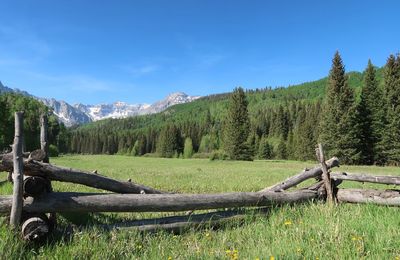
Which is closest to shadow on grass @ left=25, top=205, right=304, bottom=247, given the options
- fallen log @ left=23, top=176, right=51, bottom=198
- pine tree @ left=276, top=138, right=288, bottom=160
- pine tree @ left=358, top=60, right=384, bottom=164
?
fallen log @ left=23, top=176, right=51, bottom=198

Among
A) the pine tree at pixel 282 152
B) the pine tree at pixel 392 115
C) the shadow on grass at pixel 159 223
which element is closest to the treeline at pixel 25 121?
the shadow on grass at pixel 159 223

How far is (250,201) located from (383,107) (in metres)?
52.7

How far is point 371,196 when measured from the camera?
26.3ft

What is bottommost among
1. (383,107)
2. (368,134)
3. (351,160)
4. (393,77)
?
(351,160)

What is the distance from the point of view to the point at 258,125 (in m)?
152

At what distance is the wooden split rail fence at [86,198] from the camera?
5160 millimetres

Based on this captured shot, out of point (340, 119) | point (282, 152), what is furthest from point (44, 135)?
point (282, 152)

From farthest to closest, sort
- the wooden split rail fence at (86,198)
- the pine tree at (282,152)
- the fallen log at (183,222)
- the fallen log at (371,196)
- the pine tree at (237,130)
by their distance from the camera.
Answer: the pine tree at (282,152) → the pine tree at (237,130) → the fallen log at (371,196) → the fallen log at (183,222) → the wooden split rail fence at (86,198)

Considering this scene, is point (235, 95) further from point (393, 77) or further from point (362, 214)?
point (362, 214)

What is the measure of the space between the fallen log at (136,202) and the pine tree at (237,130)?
5417 cm

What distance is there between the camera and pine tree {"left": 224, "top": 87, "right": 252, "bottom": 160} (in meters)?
62.0

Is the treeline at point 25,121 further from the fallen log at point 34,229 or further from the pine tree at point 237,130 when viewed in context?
the fallen log at point 34,229

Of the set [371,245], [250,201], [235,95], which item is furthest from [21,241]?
[235,95]

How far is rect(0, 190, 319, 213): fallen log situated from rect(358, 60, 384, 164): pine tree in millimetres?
48291
